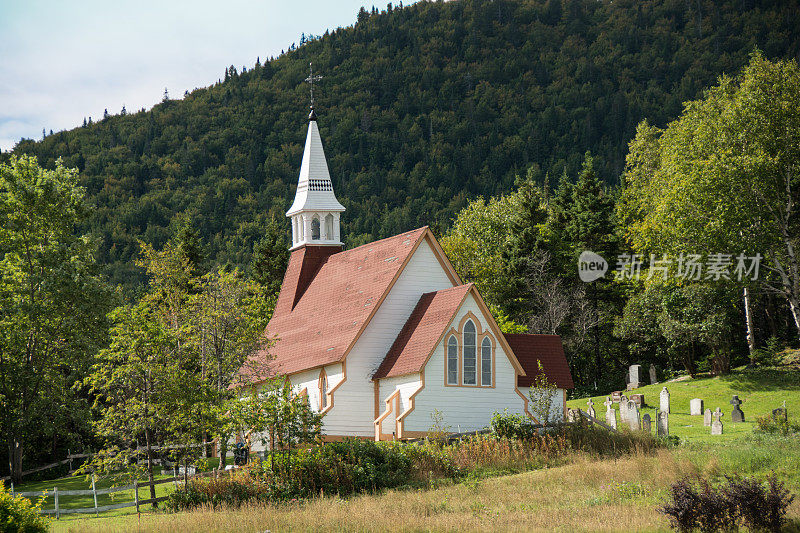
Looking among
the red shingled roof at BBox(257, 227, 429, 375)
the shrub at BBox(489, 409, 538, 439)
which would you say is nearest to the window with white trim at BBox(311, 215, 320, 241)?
the red shingled roof at BBox(257, 227, 429, 375)

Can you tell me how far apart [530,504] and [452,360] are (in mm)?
12263

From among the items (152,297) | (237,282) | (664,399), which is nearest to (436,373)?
(237,282)

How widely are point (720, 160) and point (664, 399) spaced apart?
45.6 feet

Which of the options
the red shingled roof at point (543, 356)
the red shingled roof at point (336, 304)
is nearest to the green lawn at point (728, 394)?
the red shingled roof at point (543, 356)

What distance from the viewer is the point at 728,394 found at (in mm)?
46969

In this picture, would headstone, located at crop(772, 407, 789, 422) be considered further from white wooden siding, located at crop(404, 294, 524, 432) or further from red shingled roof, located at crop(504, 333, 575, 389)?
white wooden siding, located at crop(404, 294, 524, 432)

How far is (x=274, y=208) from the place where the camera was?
437ft

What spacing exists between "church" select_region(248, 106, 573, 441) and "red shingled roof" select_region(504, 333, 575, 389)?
5 centimetres

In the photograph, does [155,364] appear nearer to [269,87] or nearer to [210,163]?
[210,163]

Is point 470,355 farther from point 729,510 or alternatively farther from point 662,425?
point 729,510

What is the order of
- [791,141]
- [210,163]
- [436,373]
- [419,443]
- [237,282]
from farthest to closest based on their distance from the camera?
[210,163] < [791,141] < [237,282] < [436,373] < [419,443]

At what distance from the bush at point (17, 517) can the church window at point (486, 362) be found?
59.6ft

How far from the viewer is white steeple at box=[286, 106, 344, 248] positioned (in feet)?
156
